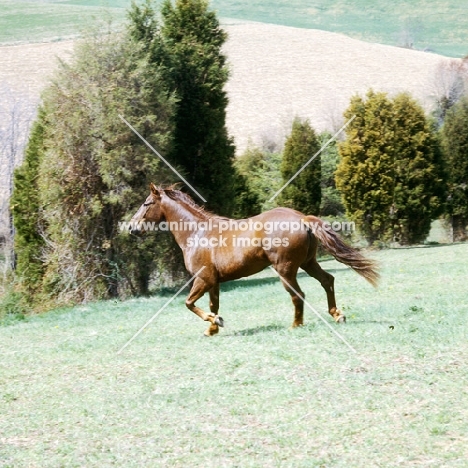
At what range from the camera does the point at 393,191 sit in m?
28.6

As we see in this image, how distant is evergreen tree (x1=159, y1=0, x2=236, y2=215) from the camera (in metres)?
20.3

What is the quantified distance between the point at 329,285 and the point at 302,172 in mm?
19319

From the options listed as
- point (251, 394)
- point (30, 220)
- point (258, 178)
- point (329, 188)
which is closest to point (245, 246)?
point (251, 394)

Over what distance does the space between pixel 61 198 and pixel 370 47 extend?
54.4 meters

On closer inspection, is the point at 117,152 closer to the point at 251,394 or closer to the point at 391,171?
the point at 251,394

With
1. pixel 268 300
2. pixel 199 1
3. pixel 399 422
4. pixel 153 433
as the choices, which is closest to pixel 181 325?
pixel 268 300

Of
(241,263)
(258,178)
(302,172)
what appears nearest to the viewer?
(241,263)

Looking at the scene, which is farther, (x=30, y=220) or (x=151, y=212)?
(x=30, y=220)

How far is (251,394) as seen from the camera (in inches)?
278

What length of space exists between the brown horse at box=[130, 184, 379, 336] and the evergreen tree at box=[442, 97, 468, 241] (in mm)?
22061

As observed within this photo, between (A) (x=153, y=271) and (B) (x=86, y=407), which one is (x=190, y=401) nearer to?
(B) (x=86, y=407)

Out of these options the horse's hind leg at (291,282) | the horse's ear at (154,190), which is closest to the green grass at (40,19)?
the horse's ear at (154,190)

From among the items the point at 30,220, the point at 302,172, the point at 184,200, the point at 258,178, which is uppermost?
the point at 302,172

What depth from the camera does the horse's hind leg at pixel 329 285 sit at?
32.5 ft
